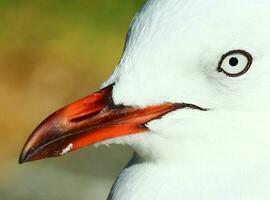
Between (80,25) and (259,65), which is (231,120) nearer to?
(259,65)

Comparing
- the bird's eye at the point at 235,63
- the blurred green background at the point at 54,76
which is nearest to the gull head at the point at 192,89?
the bird's eye at the point at 235,63

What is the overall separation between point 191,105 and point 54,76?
3908 millimetres

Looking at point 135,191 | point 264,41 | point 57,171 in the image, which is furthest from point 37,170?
point 264,41

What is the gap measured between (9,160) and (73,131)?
3.37 metres

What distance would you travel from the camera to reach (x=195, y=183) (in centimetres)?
341

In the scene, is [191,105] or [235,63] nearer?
[235,63]

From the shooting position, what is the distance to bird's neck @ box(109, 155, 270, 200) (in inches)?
131

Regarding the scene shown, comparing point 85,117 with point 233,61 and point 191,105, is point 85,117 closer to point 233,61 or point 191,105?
point 191,105

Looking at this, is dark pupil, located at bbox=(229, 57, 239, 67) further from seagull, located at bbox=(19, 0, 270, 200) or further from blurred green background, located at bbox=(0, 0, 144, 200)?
blurred green background, located at bbox=(0, 0, 144, 200)

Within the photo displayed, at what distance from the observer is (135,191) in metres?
3.51

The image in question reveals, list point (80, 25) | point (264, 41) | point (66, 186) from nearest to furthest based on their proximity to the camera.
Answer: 1. point (264, 41)
2. point (66, 186)
3. point (80, 25)

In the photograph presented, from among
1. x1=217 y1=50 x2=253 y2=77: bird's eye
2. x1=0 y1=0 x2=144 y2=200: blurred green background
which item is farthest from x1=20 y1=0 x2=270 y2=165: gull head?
x1=0 y1=0 x2=144 y2=200: blurred green background

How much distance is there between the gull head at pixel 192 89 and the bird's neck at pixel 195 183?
4cm

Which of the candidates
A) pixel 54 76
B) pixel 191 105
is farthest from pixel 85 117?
pixel 54 76
